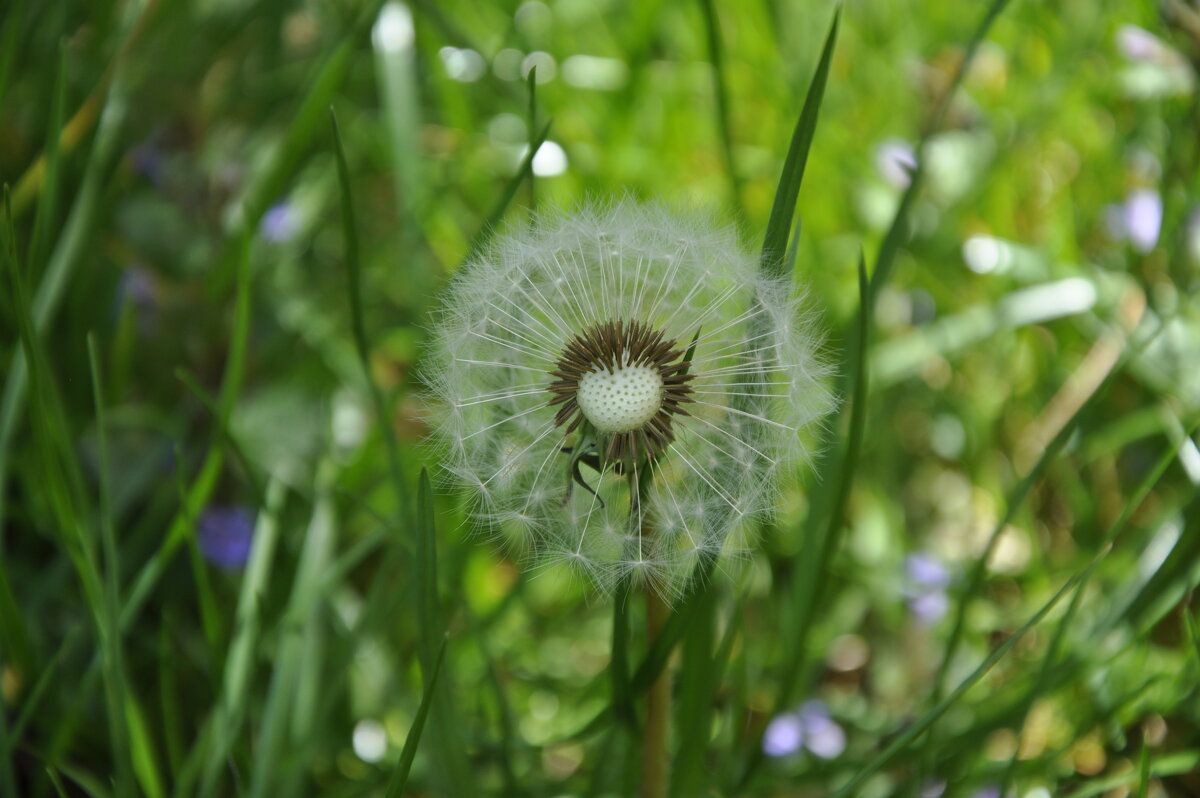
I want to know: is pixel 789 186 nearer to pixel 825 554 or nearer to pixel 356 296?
pixel 825 554

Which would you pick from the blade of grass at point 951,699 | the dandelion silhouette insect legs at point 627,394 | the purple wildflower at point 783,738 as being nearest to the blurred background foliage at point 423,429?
the purple wildflower at point 783,738

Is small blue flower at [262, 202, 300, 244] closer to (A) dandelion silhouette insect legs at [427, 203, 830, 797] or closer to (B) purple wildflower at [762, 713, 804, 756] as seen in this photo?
(A) dandelion silhouette insect legs at [427, 203, 830, 797]

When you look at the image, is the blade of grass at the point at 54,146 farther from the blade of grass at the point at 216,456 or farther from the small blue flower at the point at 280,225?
the small blue flower at the point at 280,225

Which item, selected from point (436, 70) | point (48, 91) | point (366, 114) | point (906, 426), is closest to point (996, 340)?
point (906, 426)

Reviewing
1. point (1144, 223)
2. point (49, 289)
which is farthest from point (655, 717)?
point (1144, 223)

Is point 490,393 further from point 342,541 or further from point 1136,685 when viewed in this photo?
point 1136,685

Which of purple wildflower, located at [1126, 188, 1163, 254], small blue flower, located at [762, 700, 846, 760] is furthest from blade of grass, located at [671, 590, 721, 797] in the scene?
purple wildflower, located at [1126, 188, 1163, 254]
